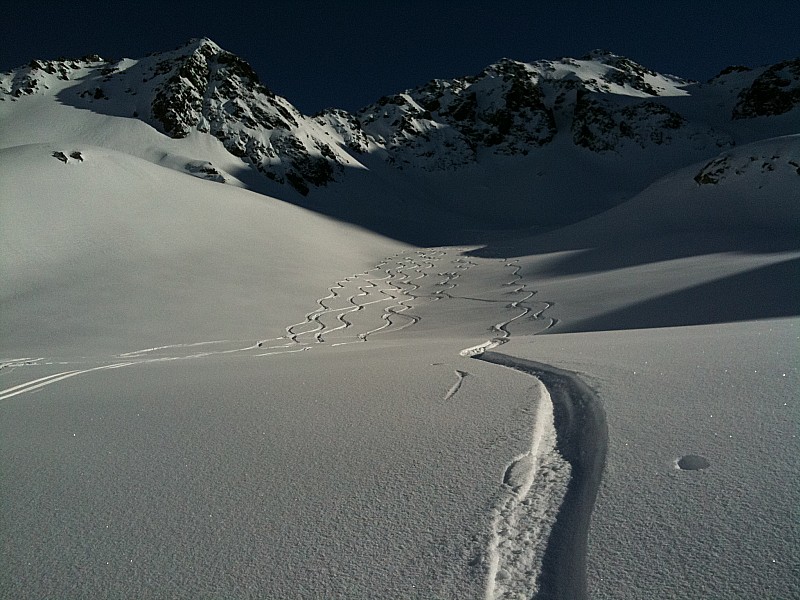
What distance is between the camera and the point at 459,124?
69.5 metres

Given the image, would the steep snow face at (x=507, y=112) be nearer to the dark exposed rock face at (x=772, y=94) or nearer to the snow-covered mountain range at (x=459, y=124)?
the snow-covered mountain range at (x=459, y=124)

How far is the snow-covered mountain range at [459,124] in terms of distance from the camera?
42594 mm

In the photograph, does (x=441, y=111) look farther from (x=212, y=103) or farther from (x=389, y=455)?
(x=389, y=455)

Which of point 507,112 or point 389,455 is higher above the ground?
point 507,112

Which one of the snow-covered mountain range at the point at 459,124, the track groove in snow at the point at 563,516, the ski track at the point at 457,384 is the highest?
the snow-covered mountain range at the point at 459,124

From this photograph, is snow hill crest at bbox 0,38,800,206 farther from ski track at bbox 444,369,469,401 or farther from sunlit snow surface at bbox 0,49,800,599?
ski track at bbox 444,369,469,401

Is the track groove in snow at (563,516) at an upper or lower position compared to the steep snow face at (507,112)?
lower

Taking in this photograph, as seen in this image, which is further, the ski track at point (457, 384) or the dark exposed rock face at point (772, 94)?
the dark exposed rock face at point (772, 94)

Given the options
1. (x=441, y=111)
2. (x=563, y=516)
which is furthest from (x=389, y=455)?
(x=441, y=111)

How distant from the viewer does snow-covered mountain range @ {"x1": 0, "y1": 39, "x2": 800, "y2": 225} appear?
140 feet

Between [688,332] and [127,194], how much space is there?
14084mm

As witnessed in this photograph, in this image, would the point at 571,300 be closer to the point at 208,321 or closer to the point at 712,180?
the point at 208,321


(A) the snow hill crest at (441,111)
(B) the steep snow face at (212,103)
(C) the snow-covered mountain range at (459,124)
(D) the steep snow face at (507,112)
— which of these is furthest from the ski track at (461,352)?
(D) the steep snow face at (507,112)

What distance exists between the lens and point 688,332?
4.38 metres
